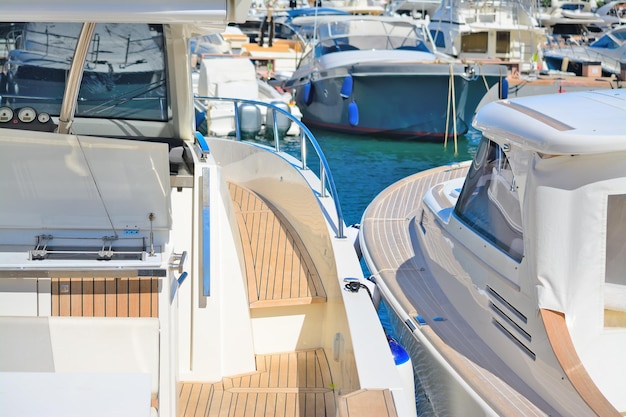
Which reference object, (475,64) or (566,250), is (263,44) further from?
→ (566,250)

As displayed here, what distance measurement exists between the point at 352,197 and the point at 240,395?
7972 mm

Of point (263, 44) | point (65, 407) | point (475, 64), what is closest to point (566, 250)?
point (65, 407)

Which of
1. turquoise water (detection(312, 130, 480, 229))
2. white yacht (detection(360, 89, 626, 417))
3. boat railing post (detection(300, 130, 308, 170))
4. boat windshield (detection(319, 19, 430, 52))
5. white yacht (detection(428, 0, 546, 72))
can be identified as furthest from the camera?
white yacht (detection(428, 0, 546, 72))

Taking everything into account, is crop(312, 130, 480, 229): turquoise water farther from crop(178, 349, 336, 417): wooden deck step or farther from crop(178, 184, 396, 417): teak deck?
crop(178, 349, 336, 417): wooden deck step

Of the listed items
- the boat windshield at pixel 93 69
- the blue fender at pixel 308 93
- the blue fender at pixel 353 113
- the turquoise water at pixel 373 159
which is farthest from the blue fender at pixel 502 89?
the boat windshield at pixel 93 69

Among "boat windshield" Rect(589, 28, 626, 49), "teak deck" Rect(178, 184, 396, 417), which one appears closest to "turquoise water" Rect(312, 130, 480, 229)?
"teak deck" Rect(178, 184, 396, 417)

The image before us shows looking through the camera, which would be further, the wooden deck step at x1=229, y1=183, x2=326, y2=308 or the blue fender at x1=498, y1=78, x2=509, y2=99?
the blue fender at x1=498, y1=78, x2=509, y2=99

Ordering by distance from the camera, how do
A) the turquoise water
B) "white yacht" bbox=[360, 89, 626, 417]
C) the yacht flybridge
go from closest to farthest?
the yacht flybridge
"white yacht" bbox=[360, 89, 626, 417]
the turquoise water

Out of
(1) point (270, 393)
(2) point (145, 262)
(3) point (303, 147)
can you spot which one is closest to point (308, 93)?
(3) point (303, 147)

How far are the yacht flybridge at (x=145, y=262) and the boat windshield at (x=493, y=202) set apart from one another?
736 millimetres

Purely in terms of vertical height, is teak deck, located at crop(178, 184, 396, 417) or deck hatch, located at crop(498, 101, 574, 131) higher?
deck hatch, located at crop(498, 101, 574, 131)

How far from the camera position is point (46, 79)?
4.34 metres

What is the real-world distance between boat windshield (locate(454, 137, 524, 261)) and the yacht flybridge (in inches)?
29.0

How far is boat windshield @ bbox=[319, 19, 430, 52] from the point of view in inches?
693
